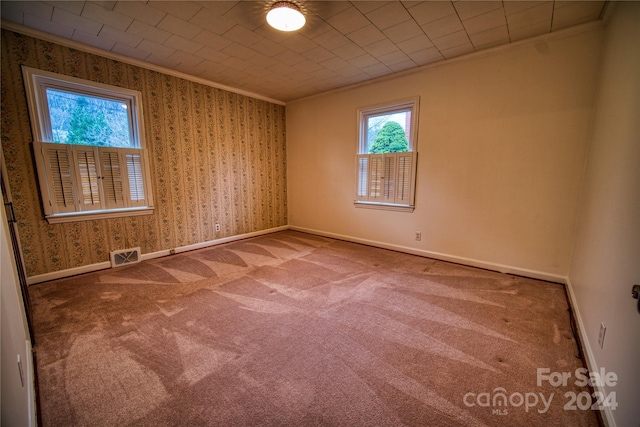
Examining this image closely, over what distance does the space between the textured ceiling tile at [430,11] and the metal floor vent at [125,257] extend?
13.9 ft

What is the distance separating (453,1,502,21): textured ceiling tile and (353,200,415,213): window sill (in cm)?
225

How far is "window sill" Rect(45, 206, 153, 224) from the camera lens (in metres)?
2.85

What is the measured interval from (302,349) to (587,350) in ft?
6.35

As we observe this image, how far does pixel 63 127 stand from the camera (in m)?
2.88

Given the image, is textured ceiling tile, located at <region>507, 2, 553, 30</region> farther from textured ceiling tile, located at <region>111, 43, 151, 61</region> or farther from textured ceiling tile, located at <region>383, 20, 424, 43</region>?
textured ceiling tile, located at <region>111, 43, 151, 61</region>

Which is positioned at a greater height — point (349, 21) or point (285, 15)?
point (349, 21)

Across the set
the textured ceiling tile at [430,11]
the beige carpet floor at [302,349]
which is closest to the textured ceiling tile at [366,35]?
the textured ceiling tile at [430,11]

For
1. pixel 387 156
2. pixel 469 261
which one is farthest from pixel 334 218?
pixel 469 261

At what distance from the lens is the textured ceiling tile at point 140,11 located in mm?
2172

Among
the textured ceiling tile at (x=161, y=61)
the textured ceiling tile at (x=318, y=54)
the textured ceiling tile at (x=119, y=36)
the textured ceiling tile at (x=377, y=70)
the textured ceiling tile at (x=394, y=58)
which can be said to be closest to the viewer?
the textured ceiling tile at (x=119, y=36)

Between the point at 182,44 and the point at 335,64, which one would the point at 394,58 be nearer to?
the point at 335,64

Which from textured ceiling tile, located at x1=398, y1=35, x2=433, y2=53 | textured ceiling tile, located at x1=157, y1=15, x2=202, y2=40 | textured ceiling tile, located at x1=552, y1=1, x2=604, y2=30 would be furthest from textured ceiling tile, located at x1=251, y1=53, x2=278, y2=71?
textured ceiling tile, located at x1=552, y1=1, x2=604, y2=30

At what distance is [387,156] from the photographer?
3.91 m

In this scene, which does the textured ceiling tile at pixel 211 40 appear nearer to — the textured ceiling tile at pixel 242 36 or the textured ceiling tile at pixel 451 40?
the textured ceiling tile at pixel 242 36
